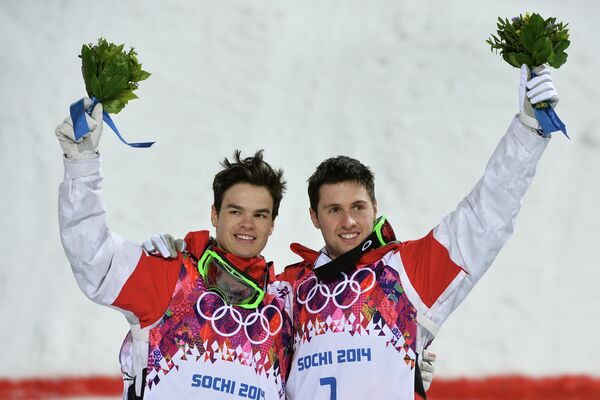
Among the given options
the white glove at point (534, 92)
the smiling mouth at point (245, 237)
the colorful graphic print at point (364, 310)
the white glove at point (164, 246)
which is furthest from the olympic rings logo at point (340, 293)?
the white glove at point (534, 92)

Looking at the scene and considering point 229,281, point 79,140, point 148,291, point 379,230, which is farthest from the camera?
point 379,230

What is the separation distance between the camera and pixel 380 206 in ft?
15.2

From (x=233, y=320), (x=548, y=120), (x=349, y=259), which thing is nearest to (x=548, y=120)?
(x=548, y=120)

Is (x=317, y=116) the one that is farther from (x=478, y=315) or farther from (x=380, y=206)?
(x=478, y=315)

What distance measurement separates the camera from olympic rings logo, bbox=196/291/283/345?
2016 millimetres

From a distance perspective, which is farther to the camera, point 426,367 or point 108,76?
point 426,367

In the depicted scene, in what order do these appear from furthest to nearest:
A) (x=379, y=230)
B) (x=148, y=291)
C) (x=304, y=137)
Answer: (x=304, y=137)
(x=379, y=230)
(x=148, y=291)

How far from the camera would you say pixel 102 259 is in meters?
1.91

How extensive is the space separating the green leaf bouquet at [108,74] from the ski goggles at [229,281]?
45 centimetres

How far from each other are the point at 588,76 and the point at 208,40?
2.41m

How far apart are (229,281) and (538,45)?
95cm

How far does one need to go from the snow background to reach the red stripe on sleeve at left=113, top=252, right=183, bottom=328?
84.2 inches

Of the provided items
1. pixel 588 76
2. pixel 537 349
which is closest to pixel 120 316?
pixel 537 349

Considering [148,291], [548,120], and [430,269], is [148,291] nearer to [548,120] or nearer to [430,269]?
[430,269]
